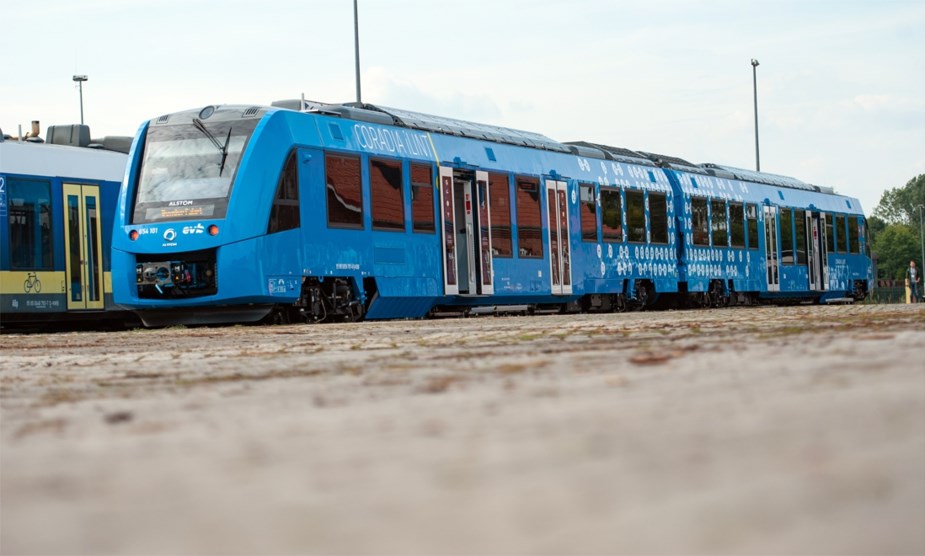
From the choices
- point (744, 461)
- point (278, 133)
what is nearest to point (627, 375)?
point (744, 461)

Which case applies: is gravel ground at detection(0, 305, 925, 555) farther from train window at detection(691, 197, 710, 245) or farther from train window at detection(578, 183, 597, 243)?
train window at detection(691, 197, 710, 245)

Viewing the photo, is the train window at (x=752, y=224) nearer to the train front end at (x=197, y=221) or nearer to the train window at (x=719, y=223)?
the train window at (x=719, y=223)

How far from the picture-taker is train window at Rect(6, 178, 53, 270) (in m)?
21.0

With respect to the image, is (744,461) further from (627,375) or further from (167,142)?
(167,142)

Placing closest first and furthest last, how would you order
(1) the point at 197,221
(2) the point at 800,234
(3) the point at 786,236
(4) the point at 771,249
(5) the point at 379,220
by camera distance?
(1) the point at 197,221
(5) the point at 379,220
(4) the point at 771,249
(3) the point at 786,236
(2) the point at 800,234

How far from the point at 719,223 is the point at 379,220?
13.7 meters

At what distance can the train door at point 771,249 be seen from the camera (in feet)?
110

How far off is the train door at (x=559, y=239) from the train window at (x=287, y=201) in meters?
7.21

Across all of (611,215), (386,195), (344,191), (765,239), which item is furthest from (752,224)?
(344,191)

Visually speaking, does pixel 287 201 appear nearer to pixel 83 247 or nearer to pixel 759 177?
pixel 83 247

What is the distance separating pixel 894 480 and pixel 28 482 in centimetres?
89

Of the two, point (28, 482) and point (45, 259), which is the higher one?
point (45, 259)

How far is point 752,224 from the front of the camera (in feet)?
109

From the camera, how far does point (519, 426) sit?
1851 mm
